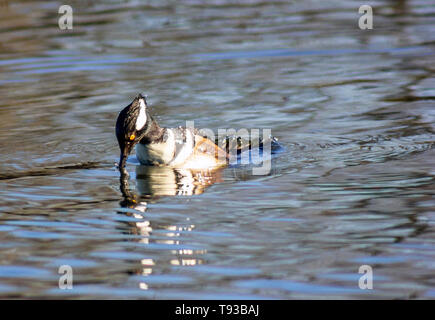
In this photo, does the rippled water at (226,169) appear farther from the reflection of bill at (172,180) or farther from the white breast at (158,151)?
the white breast at (158,151)

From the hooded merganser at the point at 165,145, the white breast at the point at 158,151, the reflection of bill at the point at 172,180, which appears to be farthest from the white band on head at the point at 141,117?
the reflection of bill at the point at 172,180

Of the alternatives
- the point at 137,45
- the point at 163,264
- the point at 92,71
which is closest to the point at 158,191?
the point at 163,264

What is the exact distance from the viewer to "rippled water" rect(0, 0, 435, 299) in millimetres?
6379

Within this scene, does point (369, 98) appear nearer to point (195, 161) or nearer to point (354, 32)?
point (195, 161)

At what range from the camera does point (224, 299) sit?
5859 mm

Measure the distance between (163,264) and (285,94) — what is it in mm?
6634

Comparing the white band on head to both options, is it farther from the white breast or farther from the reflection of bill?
the reflection of bill

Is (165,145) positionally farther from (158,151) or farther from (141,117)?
(141,117)

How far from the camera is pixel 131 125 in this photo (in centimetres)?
905

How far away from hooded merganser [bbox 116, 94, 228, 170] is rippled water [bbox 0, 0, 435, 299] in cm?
23

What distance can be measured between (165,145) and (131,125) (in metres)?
0.70

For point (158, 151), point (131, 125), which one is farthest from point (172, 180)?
point (131, 125)

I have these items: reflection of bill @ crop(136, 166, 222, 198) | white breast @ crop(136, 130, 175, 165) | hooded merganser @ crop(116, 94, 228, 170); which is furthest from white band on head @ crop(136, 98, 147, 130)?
reflection of bill @ crop(136, 166, 222, 198)

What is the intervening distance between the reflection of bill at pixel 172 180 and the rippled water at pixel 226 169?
4 centimetres
